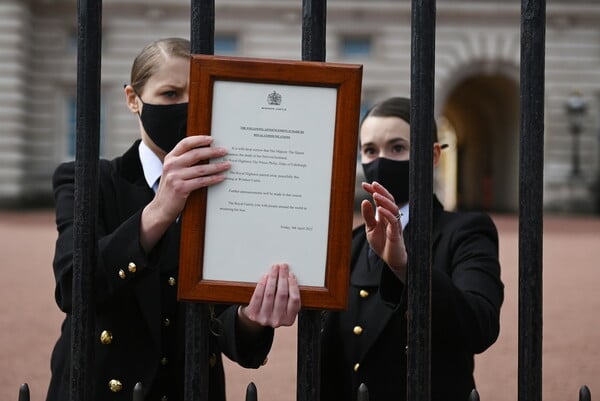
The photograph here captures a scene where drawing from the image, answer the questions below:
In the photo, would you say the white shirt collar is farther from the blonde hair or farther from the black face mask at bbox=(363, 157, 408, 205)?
the black face mask at bbox=(363, 157, 408, 205)

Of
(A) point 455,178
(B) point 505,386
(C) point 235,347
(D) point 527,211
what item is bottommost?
(B) point 505,386

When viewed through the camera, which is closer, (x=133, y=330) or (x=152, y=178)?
(x=133, y=330)

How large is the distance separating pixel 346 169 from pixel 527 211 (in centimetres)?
37

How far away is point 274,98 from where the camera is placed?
1379 millimetres

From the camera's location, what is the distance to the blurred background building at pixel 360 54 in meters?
25.1

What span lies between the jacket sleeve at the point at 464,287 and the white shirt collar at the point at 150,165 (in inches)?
28.1

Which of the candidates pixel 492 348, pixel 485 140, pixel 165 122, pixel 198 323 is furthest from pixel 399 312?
pixel 485 140

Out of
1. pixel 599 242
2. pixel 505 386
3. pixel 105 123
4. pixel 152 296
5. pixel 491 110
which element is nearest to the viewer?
pixel 152 296

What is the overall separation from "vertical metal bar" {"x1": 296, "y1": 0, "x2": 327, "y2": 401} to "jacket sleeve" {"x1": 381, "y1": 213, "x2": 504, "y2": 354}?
22 cm

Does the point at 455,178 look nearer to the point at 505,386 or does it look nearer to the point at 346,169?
the point at 505,386

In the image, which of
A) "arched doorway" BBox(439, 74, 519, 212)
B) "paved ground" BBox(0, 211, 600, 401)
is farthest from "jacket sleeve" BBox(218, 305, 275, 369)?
"arched doorway" BBox(439, 74, 519, 212)

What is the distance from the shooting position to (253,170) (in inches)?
54.5

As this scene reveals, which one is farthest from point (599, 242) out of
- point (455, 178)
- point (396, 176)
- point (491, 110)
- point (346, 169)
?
point (455, 178)

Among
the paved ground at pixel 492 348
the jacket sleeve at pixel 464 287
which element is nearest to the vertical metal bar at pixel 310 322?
the jacket sleeve at pixel 464 287
